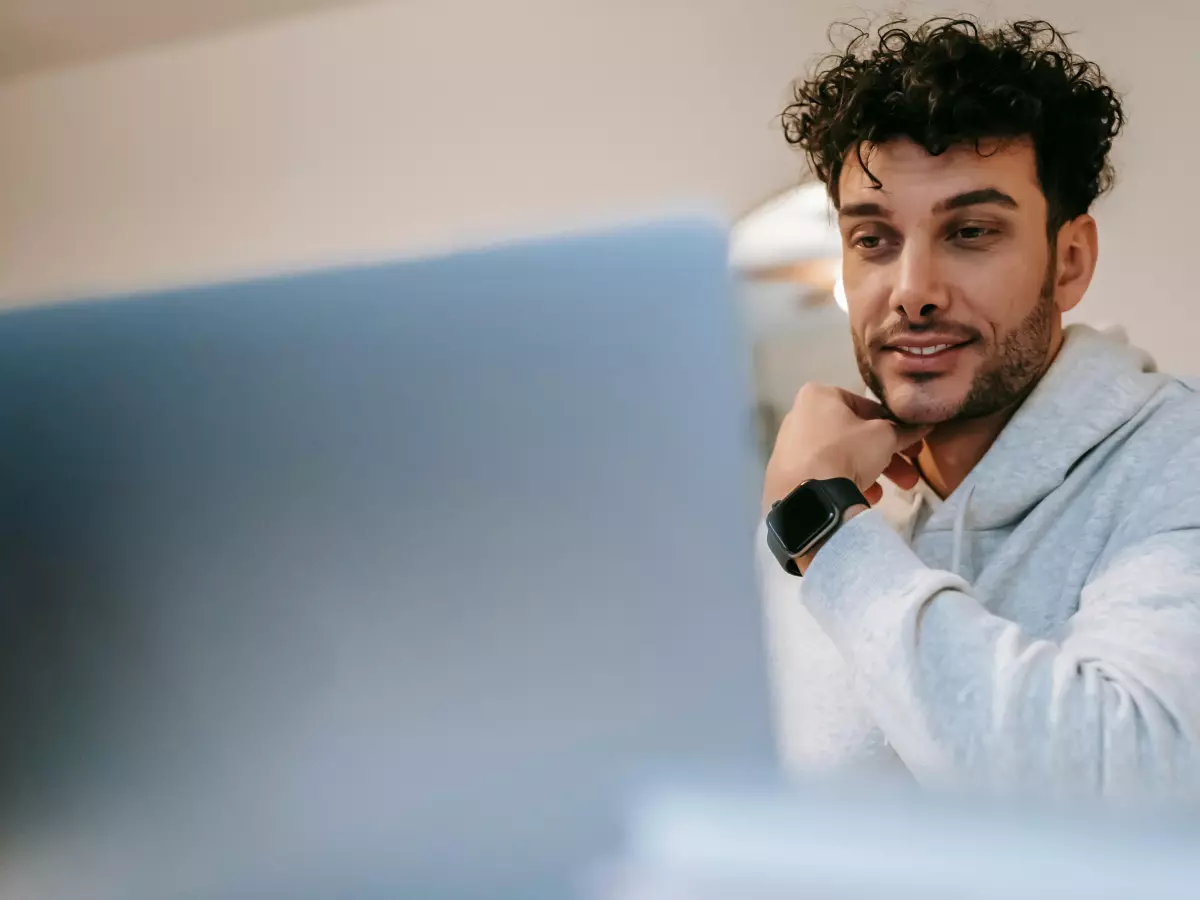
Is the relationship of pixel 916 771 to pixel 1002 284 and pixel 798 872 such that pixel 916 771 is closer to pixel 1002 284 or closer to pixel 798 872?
pixel 798 872

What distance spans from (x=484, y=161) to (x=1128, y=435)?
2.31 feet

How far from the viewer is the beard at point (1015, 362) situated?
0.87 m

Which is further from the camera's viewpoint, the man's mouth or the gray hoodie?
the man's mouth

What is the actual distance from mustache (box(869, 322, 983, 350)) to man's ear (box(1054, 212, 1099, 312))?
88 millimetres

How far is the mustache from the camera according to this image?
2.85 feet

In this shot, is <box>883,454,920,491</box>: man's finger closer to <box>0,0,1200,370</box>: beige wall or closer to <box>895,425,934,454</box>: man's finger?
<box>895,425,934,454</box>: man's finger

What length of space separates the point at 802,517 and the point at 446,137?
1.99ft

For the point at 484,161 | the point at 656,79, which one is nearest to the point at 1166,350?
the point at 656,79

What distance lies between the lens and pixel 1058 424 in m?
0.85

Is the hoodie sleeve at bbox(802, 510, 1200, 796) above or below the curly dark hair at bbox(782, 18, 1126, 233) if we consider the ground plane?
below

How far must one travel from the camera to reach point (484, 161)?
1113mm

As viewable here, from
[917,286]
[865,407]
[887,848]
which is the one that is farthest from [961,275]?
[887,848]

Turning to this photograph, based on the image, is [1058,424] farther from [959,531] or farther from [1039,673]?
[1039,673]

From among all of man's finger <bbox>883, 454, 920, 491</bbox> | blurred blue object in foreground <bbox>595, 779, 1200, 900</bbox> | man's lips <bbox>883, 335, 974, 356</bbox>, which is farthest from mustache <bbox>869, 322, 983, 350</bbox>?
blurred blue object in foreground <bbox>595, 779, 1200, 900</bbox>
